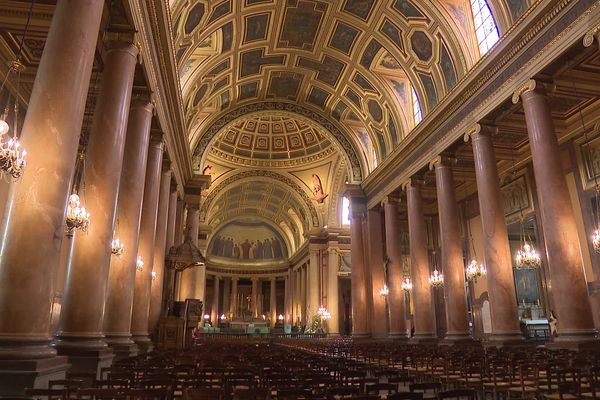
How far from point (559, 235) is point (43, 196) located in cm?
1030

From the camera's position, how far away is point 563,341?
372 inches

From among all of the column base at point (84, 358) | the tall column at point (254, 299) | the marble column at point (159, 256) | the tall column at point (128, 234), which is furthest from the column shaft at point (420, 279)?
the tall column at point (254, 299)

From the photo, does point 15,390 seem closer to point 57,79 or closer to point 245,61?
point 57,79

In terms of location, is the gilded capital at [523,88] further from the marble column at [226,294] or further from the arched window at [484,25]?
the marble column at [226,294]

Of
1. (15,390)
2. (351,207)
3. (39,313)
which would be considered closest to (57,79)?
(39,313)

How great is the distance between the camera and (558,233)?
9930mm

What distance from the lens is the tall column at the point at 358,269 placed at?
22.2 m

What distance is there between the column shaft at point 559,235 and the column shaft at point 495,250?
1689mm

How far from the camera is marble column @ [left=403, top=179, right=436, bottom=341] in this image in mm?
16891

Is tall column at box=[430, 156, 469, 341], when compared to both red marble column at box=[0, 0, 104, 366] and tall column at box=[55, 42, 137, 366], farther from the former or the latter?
red marble column at box=[0, 0, 104, 366]

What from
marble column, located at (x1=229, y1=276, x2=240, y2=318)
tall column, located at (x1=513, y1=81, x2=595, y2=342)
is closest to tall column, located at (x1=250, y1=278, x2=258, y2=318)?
marble column, located at (x1=229, y1=276, x2=240, y2=318)

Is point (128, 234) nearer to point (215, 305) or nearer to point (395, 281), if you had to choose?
point (395, 281)

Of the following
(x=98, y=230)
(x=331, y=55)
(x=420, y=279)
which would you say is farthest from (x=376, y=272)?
(x=98, y=230)

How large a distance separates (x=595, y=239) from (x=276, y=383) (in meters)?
9.00
